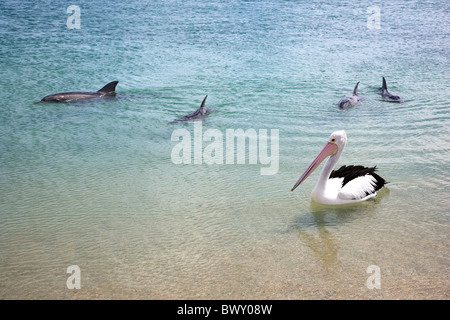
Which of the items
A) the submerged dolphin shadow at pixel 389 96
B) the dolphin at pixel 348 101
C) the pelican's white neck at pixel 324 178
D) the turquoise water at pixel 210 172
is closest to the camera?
the turquoise water at pixel 210 172

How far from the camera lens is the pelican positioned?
3.83 m

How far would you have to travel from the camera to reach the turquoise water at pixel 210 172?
9.62ft

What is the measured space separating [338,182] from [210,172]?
122 cm

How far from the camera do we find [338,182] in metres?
3.99

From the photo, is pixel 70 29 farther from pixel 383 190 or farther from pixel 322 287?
pixel 322 287

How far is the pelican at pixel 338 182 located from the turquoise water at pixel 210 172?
0.11 metres

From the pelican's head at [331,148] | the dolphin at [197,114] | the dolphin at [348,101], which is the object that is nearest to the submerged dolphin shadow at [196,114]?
the dolphin at [197,114]

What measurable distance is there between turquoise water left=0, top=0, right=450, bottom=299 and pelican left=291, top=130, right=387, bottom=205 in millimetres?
106

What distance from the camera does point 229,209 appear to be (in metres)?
3.76

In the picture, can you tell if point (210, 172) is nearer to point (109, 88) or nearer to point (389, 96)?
point (109, 88)

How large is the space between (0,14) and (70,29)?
2027 mm

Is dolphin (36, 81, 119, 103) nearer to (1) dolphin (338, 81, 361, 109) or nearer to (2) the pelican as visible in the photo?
(1) dolphin (338, 81, 361, 109)

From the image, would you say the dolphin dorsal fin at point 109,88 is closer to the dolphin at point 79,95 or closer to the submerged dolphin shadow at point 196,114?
the dolphin at point 79,95

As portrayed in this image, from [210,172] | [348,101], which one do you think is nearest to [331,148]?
[210,172]
